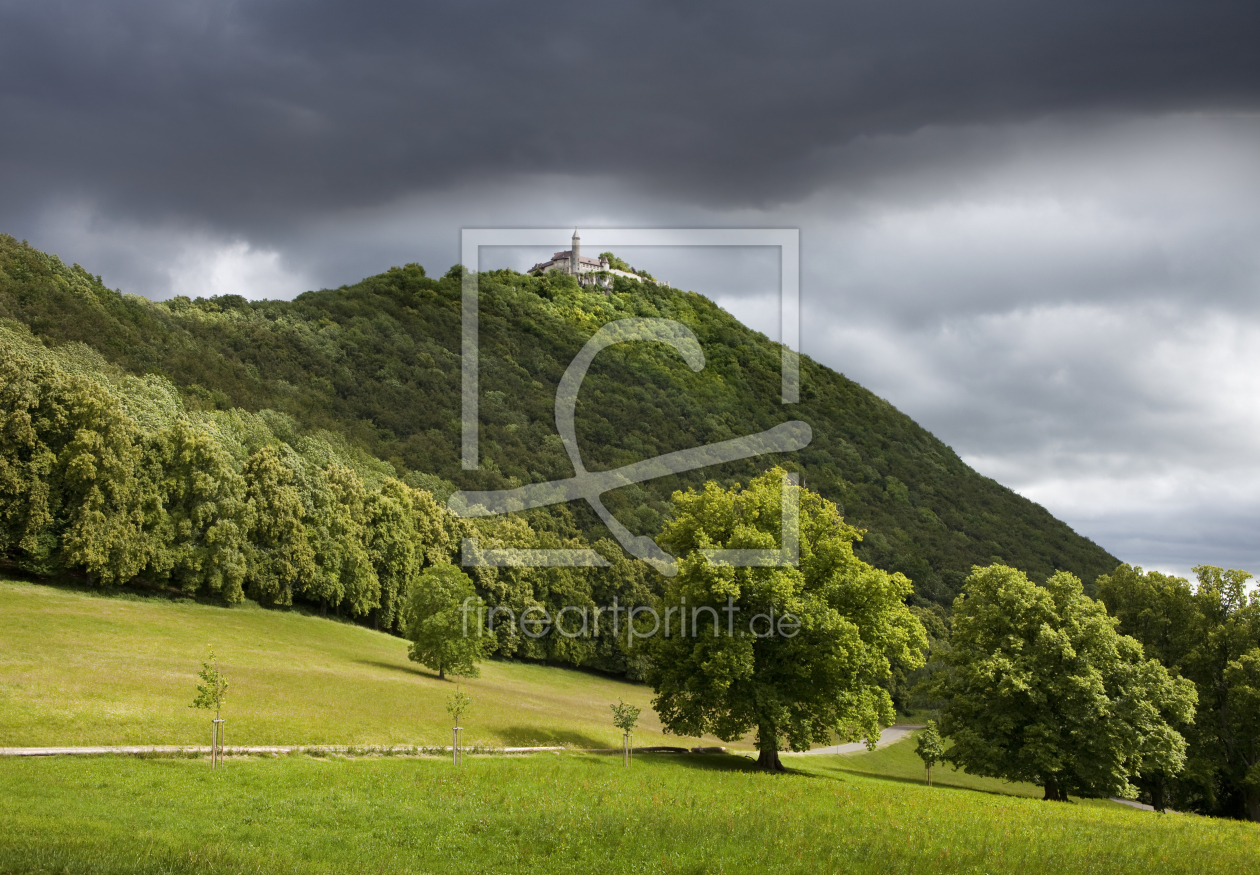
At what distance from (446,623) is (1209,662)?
45486mm

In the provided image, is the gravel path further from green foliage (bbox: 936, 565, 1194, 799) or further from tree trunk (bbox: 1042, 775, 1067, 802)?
tree trunk (bbox: 1042, 775, 1067, 802)

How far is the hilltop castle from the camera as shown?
420ft

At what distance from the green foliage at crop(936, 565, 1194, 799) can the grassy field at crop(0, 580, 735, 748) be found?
15.3 m

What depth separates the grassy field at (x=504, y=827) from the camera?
16234mm

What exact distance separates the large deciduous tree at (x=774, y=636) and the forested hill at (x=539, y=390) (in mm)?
54259

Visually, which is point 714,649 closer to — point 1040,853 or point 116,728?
point 1040,853

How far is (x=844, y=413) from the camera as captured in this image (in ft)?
455

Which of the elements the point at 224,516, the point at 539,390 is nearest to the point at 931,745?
the point at 224,516

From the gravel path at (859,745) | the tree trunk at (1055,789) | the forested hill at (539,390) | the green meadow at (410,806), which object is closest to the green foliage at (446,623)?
the green meadow at (410,806)

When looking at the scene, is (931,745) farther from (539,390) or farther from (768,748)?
(539,390)

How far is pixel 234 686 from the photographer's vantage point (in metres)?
39.0

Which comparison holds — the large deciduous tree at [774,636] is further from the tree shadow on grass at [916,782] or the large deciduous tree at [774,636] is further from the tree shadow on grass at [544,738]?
the tree shadow on grass at [916,782]

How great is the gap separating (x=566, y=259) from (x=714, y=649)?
508 ft

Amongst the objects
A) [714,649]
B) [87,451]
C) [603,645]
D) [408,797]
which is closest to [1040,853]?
[408,797]
